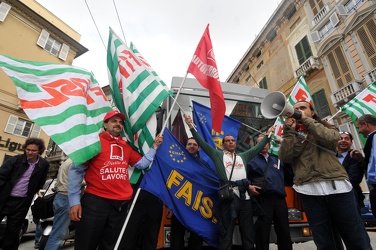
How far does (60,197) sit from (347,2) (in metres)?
17.4

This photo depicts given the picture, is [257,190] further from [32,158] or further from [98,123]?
[32,158]

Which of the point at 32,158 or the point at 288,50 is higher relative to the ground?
the point at 288,50

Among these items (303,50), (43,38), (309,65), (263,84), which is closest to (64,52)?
(43,38)

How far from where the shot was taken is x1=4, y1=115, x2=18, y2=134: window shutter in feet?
55.9

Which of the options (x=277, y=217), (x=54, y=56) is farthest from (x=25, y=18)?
(x=277, y=217)

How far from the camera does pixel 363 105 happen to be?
15.4 feet

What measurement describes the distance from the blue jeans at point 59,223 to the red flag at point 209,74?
9.71 feet

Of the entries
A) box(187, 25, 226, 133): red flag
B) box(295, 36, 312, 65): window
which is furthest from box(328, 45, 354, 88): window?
box(187, 25, 226, 133): red flag

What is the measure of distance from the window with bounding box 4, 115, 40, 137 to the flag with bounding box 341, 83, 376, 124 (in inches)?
831

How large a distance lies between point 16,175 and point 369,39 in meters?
15.9

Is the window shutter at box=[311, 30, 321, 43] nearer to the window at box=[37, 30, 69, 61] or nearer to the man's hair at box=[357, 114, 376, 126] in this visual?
the man's hair at box=[357, 114, 376, 126]

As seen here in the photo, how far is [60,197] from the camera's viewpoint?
402 centimetres

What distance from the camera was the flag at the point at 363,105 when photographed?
459 cm

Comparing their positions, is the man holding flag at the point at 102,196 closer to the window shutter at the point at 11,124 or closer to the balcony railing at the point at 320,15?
the balcony railing at the point at 320,15
